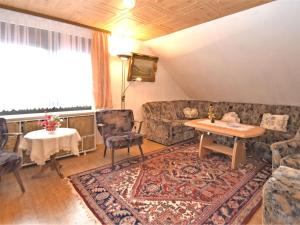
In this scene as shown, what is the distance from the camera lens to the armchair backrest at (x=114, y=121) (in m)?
3.57

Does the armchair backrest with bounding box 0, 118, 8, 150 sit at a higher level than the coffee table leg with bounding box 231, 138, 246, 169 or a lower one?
higher

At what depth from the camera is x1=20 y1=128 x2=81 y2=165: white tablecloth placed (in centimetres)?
257

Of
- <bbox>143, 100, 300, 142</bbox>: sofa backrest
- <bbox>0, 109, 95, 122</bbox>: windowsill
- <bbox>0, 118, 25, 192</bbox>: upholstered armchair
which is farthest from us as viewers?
<bbox>143, 100, 300, 142</bbox>: sofa backrest

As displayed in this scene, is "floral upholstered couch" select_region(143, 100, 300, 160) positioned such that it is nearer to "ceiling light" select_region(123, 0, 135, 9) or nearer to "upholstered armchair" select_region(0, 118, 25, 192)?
"ceiling light" select_region(123, 0, 135, 9)

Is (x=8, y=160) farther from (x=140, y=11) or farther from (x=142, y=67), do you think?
(x=142, y=67)

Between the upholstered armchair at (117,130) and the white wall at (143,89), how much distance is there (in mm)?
721

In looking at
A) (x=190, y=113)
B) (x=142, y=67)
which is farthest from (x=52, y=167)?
(x=190, y=113)

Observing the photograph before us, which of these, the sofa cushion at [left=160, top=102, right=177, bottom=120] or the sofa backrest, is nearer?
the sofa backrest

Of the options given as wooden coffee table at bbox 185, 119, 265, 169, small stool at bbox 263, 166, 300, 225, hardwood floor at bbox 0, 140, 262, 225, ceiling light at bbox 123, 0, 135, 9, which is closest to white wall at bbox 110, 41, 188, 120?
ceiling light at bbox 123, 0, 135, 9

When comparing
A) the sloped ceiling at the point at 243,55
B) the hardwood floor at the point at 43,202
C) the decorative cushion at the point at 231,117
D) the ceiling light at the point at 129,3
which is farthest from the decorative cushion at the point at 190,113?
the ceiling light at the point at 129,3

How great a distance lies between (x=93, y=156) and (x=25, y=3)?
106 inches

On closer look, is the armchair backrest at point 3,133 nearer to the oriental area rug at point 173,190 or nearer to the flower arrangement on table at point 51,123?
the flower arrangement on table at point 51,123

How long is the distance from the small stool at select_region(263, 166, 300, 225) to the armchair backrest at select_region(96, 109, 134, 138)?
263 centimetres

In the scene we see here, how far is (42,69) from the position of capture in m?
3.35
